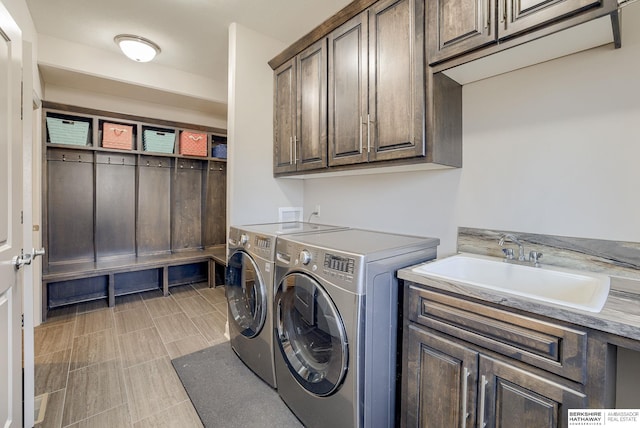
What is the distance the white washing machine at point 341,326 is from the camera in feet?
4.17

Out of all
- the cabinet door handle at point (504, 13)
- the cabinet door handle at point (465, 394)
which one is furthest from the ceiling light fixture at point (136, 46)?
the cabinet door handle at point (465, 394)

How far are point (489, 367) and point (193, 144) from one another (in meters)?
3.93

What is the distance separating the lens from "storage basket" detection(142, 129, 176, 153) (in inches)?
141

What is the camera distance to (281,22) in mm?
2484

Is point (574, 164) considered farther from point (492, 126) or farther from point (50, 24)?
point (50, 24)

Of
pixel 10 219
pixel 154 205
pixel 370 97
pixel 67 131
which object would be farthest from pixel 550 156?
pixel 67 131

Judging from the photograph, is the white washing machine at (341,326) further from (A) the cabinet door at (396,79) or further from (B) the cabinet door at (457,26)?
(B) the cabinet door at (457,26)

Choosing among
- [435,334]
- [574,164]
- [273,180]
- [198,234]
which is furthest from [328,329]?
[198,234]

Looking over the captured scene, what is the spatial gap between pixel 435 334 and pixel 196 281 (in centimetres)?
363

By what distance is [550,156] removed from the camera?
1.42 m

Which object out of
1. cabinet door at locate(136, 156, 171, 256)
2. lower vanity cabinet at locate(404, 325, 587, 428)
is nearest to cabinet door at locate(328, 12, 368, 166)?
lower vanity cabinet at locate(404, 325, 587, 428)

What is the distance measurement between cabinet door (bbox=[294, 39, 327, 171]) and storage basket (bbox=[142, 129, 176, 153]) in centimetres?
220

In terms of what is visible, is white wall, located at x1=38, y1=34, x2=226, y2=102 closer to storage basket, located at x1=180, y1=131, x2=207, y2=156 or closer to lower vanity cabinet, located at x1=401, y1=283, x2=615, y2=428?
storage basket, located at x1=180, y1=131, x2=207, y2=156

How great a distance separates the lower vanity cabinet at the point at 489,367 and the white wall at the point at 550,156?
2.27 feet
